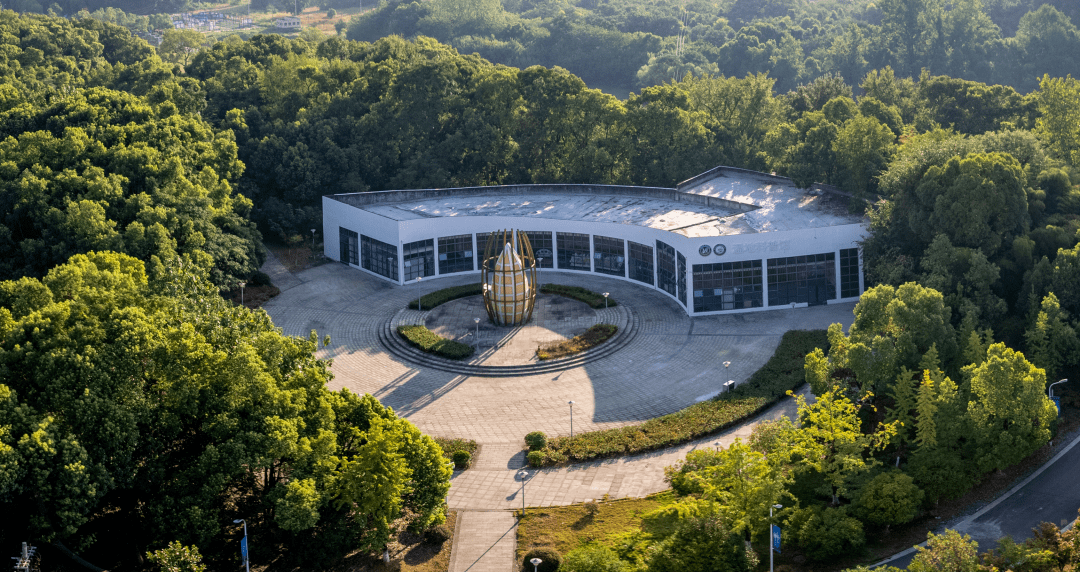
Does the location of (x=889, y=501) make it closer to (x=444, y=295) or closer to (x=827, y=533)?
(x=827, y=533)

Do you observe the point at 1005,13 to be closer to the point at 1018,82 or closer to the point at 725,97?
the point at 1018,82

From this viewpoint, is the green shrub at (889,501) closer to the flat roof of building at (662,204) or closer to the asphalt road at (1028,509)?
the asphalt road at (1028,509)

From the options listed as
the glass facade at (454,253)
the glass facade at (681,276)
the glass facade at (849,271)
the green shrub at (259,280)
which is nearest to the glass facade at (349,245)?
the glass facade at (454,253)

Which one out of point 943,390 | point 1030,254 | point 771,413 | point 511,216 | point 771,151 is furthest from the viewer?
point 771,151

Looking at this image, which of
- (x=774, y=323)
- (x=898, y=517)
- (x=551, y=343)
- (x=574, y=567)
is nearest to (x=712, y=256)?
(x=774, y=323)

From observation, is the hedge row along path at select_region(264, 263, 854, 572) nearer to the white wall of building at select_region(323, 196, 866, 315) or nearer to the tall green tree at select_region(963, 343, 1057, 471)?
the white wall of building at select_region(323, 196, 866, 315)

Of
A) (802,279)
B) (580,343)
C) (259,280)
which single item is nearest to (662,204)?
(802,279)
